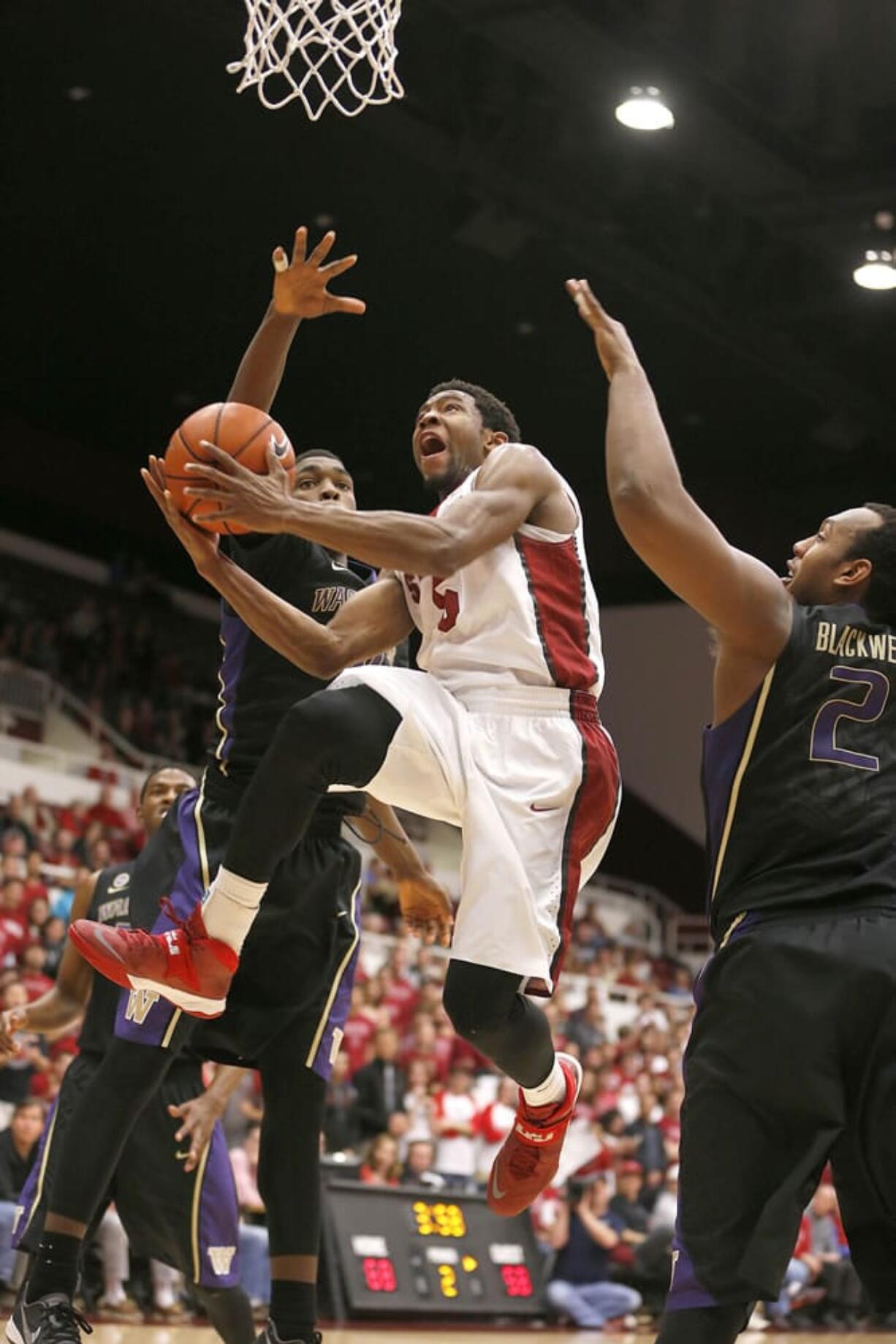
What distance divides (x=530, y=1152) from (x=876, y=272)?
39.0 feet

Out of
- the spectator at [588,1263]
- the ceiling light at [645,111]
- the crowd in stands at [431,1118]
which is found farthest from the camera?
the ceiling light at [645,111]

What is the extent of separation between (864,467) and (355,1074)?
9.65m

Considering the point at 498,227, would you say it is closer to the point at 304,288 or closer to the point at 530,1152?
the point at 304,288

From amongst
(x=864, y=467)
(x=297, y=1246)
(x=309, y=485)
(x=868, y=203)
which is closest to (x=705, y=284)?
(x=868, y=203)

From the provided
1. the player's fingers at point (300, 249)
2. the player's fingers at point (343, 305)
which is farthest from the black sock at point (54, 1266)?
the player's fingers at point (300, 249)

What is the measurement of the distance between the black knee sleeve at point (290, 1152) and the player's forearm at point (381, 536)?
1.61 metres

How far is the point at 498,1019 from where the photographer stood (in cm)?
457

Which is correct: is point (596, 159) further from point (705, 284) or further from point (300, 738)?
point (300, 738)

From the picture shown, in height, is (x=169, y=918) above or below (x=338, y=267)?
below

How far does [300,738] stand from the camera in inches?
172

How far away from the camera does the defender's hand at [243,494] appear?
4305 mm

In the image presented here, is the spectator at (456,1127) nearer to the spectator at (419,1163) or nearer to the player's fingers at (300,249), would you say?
the spectator at (419,1163)

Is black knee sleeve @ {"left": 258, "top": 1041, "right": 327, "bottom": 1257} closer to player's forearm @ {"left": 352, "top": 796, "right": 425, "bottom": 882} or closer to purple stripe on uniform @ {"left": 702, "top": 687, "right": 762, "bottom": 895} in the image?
player's forearm @ {"left": 352, "top": 796, "right": 425, "bottom": 882}

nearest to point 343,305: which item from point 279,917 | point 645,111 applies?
point 279,917
